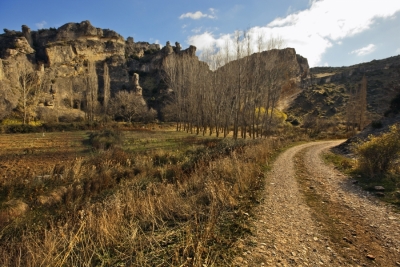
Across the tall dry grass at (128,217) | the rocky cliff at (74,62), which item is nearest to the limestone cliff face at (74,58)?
the rocky cliff at (74,62)

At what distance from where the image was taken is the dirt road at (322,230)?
3.63 m

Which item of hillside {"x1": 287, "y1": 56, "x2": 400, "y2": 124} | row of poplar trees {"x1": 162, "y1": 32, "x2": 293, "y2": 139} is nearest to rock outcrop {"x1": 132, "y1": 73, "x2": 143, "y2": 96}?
row of poplar trees {"x1": 162, "y1": 32, "x2": 293, "y2": 139}

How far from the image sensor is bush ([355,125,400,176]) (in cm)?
871

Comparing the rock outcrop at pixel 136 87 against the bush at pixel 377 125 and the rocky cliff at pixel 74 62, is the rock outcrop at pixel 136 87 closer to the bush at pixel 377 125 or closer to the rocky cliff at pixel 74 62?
the rocky cliff at pixel 74 62

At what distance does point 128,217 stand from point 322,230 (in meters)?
4.35

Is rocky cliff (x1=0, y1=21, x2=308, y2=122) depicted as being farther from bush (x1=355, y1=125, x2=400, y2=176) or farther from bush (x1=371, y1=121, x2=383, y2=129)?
bush (x1=355, y1=125, x2=400, y2=176)

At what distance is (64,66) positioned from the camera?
68250mm

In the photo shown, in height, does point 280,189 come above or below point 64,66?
below

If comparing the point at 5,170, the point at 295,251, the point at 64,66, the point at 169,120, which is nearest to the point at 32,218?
the point at 5,170

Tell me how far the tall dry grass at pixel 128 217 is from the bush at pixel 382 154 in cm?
444

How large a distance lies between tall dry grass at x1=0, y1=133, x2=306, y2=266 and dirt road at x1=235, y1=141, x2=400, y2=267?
0.47 meters

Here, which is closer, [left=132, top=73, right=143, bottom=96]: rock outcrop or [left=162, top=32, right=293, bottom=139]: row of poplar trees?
[left=162, top=32, right=293, bottom=139]: row of poplar trees

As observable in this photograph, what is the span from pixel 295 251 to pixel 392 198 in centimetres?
477

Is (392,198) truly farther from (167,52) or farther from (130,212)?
(167,52)
